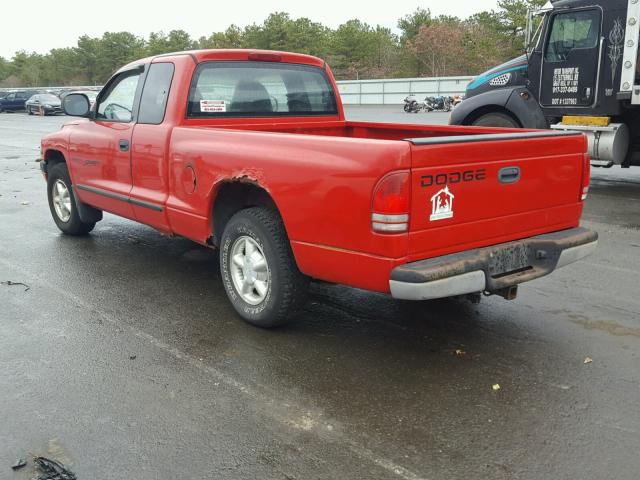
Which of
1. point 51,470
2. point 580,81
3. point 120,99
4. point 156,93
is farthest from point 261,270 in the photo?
point 580,81

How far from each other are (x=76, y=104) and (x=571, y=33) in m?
7.39

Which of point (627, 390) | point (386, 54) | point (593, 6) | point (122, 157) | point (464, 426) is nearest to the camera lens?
point (464, 426)

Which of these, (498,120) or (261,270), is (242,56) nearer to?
(261,270)

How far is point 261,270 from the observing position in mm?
4457

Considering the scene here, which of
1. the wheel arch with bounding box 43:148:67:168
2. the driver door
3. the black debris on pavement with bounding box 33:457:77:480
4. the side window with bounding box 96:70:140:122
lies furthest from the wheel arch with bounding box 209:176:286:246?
the wheel arch with bounding box 43:148:67:168

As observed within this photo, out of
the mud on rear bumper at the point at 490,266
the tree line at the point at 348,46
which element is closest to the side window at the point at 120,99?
the mud on rear bumper at the point at 490,266

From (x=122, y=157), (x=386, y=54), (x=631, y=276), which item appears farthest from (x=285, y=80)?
(x=386, y=54)

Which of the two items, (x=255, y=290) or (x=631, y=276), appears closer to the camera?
(x=255, y=290)

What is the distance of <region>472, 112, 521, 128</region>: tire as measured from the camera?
10.6 metres

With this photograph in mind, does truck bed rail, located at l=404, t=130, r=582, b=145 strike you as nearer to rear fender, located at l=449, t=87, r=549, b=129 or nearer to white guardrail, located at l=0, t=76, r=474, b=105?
rear fender, located at l=449, t=87, r=549, b=129

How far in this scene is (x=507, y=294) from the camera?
423 centimetres

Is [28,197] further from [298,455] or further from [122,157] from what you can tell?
[298,455]

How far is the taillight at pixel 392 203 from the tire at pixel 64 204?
183 inches

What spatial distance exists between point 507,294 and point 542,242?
1.35 ft
